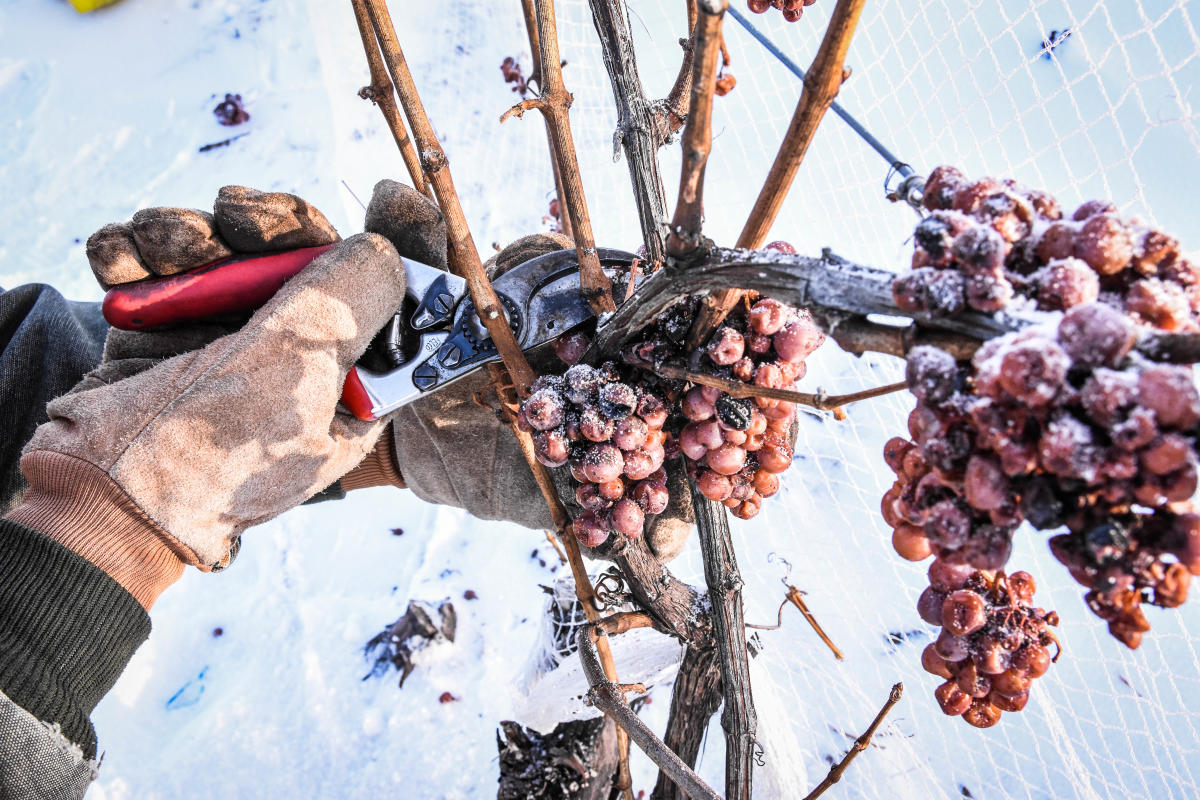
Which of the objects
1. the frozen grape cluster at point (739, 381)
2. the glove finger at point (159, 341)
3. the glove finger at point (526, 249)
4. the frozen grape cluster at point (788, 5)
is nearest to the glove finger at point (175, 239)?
the glove finger at point (159, 341)

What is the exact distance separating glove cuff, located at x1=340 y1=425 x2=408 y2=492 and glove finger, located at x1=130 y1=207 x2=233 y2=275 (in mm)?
547

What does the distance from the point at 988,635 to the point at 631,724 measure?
56 cm

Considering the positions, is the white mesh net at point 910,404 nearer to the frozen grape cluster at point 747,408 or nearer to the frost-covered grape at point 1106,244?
the frozen grape cluster at point 747,408

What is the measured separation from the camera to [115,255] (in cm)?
105

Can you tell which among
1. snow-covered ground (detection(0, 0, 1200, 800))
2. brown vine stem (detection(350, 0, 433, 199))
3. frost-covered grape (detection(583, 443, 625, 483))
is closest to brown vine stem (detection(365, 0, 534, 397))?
brown vine stem (detection(350, 0, 433, 199))

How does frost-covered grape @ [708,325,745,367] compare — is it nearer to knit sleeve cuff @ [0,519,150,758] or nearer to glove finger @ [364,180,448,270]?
glove finger @ [364,180,448,270]

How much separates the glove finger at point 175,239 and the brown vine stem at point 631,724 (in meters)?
0.92

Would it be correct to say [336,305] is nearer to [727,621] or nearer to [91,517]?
[91,517]

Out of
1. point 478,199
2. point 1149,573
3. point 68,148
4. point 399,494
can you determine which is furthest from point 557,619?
point 68,148

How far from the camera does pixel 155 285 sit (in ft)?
3.53

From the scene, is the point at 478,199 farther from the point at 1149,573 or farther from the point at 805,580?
the point at 1149,573

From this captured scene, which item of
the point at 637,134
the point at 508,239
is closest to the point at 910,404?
the point at 637,134

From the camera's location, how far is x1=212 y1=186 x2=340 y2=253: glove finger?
107 centimetres

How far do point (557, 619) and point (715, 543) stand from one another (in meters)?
0.97
